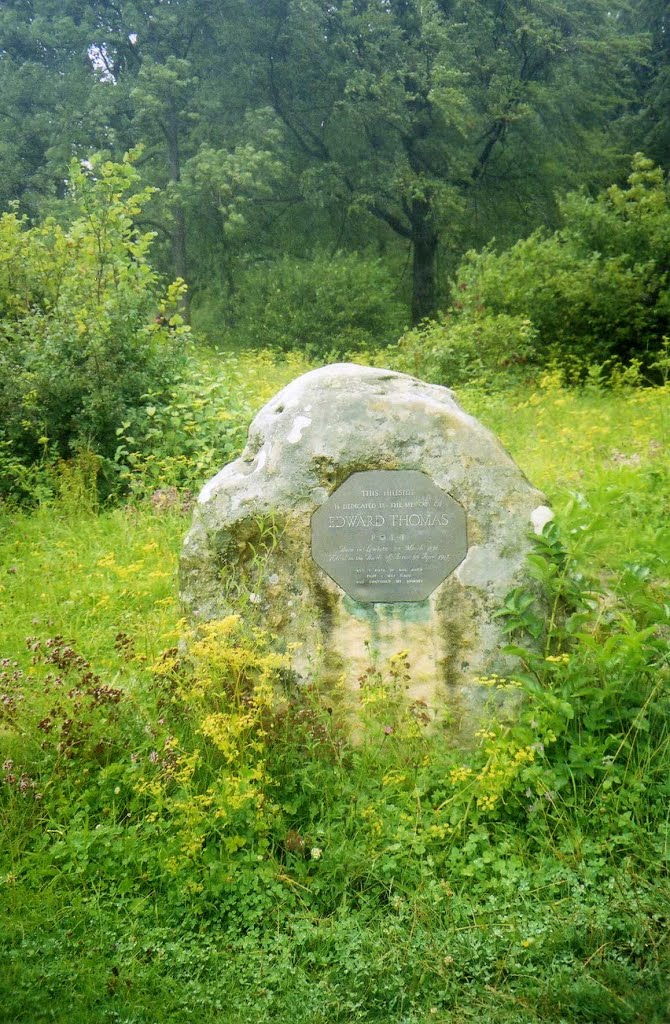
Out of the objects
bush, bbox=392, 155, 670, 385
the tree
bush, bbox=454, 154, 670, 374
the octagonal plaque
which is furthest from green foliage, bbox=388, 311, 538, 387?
the tree

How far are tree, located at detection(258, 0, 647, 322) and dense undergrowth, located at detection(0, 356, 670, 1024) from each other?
17501 mm

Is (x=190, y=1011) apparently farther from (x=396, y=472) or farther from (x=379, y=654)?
(x=396, y=472)

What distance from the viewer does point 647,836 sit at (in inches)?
133

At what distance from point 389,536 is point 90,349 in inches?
199

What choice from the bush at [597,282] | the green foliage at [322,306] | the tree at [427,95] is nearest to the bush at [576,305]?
the bush at [597,282]

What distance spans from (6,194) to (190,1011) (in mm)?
Result: 21904

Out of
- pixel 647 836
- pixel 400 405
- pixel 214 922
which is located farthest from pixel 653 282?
pixel 214 922

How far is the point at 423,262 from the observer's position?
Result: 21094 mm

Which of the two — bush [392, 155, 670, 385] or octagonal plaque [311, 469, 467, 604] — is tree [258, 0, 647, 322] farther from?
octagonal plaque [311, 469, 467, 604]

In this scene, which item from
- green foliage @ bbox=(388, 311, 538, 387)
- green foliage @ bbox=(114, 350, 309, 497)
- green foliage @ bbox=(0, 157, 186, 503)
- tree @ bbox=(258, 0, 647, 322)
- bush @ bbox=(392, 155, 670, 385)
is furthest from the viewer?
tree @ bbox=(258, 0, 647, 322)

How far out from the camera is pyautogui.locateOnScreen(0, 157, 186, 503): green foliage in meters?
8.03

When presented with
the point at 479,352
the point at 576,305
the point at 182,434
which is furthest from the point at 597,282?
the point at 182,434

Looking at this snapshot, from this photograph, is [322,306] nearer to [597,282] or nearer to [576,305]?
[576,305]

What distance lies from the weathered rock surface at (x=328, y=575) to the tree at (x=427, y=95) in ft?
54.6
